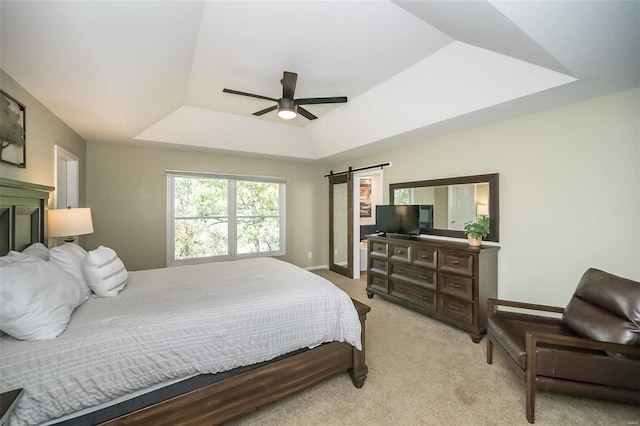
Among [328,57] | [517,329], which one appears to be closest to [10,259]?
[328,57]

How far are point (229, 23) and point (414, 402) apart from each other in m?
3.10

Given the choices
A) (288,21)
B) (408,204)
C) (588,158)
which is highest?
(288,21)

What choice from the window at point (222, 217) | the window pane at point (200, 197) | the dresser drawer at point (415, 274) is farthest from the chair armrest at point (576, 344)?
the window pane at point (200, 197)

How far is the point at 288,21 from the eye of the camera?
196cm

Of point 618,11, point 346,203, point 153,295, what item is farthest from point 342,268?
point 618,11

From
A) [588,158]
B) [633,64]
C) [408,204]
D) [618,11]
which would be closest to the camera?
[618,11]

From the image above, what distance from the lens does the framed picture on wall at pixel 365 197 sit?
6.35 meters

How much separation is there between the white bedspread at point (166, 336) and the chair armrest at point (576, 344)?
1.11m

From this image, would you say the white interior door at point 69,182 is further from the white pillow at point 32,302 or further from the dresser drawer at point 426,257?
the dresser drawer at point 426,257

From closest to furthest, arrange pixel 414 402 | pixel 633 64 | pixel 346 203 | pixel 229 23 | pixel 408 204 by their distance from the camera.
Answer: pixel 633 64 < pixel 414 402 < pixel 229 23 < pixel 408 204 < pixel 346 203

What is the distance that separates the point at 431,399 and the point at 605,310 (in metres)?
1.33

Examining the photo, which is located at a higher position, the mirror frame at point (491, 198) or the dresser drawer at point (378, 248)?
the mirror frame at point (491, 198)

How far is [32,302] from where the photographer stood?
1.26 m

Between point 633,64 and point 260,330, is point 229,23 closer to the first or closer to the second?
point 260,330
